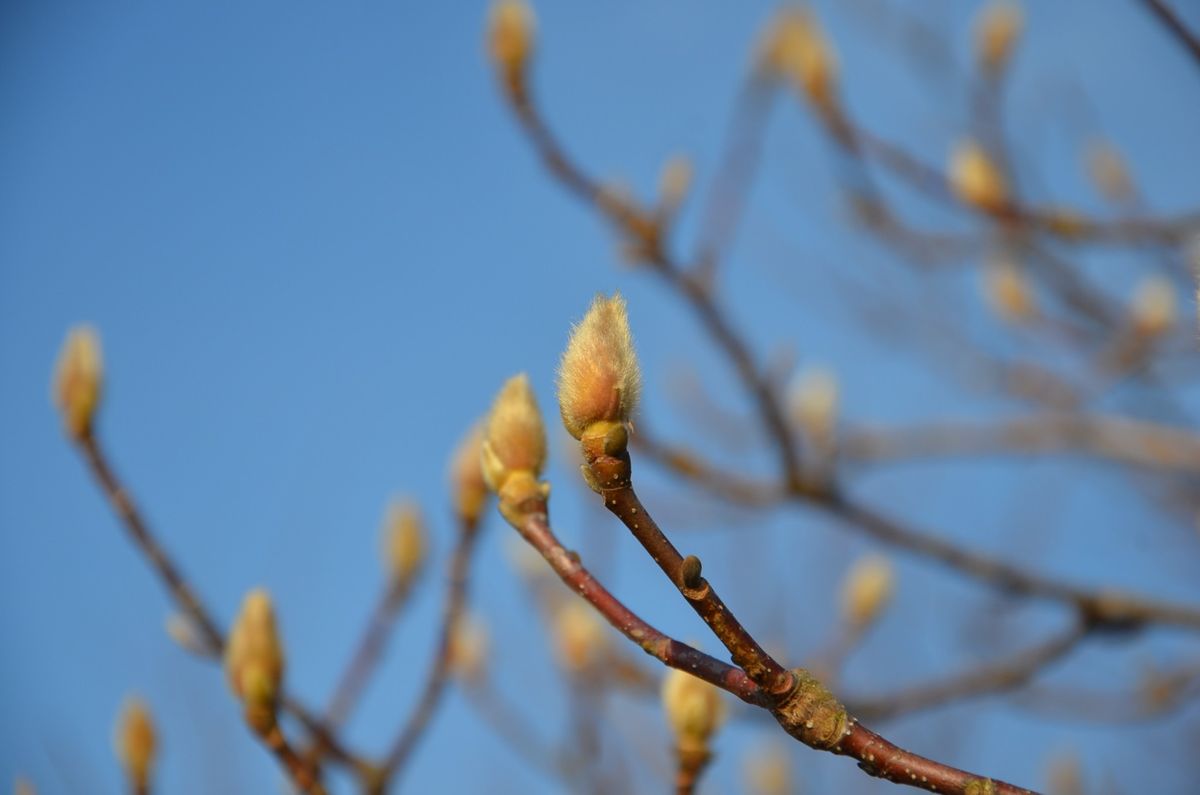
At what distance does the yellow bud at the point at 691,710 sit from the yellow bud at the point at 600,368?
462 millimetres

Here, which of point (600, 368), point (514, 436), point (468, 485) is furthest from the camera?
point (468, 485)

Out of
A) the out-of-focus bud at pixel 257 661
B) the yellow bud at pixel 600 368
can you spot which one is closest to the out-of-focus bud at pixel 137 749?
the out-of-focus bud at pixel 257 661

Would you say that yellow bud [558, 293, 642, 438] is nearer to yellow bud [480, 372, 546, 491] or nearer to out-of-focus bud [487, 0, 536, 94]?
yellow bud [480, 372, 546, 491]

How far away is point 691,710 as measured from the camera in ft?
3.81

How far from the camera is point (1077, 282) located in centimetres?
297

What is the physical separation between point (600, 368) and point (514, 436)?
0.22m

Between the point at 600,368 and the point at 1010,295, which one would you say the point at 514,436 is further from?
the point at 1010,295

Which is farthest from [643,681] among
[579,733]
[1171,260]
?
[1171,260]

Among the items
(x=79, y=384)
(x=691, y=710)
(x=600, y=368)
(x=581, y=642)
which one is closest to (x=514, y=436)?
(x=600, y=368)

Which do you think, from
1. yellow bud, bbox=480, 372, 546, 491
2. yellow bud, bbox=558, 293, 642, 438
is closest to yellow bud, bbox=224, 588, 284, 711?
yellow bud, bbox=480, 372, 546, 491

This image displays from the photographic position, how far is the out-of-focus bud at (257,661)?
1.24 metres

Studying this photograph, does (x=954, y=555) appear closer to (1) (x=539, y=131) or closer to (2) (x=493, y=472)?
(1) (x=539, y=131)

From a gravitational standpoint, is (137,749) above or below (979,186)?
below

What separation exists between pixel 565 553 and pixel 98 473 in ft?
3.03
